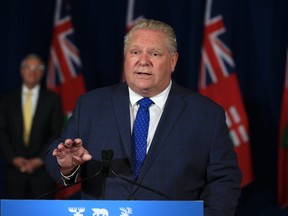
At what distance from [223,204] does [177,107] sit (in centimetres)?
43

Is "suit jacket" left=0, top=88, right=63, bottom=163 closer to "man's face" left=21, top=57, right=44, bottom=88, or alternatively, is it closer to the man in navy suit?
"man's face" left=21, top=57, right=44, bottom=88

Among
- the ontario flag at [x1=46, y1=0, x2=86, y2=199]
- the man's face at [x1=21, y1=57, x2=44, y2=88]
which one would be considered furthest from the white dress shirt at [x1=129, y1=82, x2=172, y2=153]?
the ontario flag at [x1=46, y1=0, x2=86, y2=199]

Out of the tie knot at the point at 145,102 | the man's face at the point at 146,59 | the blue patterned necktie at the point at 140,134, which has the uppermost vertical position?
the man's face at the point at 146,59

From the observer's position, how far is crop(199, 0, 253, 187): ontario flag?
4.63m

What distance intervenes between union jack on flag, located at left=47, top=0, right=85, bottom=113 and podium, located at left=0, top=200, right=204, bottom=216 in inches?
138

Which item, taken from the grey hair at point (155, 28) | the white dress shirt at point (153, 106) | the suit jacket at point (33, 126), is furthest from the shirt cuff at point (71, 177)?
the suit jacket at point (33, 126)

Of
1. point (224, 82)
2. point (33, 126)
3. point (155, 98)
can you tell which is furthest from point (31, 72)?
point (155, 98)

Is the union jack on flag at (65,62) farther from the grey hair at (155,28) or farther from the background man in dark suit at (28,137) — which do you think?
the grey hair at (155,28)

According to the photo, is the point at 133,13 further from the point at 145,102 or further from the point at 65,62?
the point at 145,102

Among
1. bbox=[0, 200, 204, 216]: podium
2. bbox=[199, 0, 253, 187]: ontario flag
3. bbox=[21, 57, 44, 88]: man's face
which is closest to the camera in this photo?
bbox=[0, 200, 204, 216]: podium

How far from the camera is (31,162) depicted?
14.4ft

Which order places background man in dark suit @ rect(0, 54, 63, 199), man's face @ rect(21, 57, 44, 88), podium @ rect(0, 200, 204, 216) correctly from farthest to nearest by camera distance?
man's face @ rect(21, 57, 44, 88) < background man in dark suit @ rect(0, 54, 63, 199) < podium @ rect(0, 200, 204, 216)

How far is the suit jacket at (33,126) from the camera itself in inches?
173

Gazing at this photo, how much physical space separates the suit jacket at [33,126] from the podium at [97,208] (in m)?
2.87
